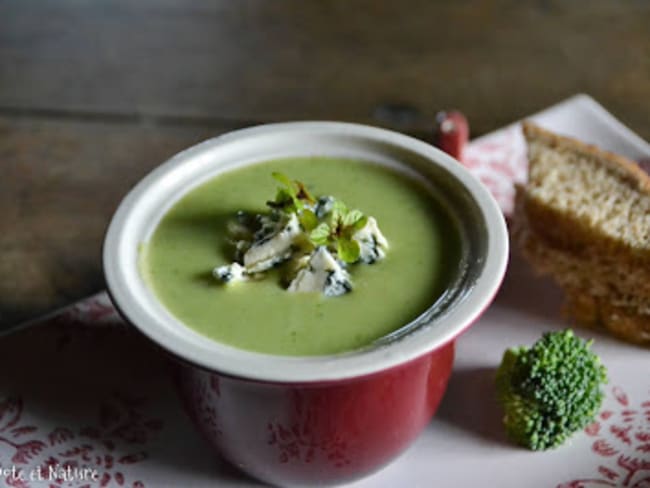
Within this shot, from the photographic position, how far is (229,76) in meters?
3.02

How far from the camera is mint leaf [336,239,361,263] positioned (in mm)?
1701

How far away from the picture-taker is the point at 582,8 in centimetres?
328

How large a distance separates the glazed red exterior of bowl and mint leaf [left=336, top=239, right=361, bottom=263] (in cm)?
22

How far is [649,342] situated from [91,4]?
223 cm

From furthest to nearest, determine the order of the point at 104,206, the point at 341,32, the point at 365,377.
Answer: the point at 341,32 → the point at 104,206 → the point at 365,377

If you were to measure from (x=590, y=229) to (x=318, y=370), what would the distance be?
85 centimetres

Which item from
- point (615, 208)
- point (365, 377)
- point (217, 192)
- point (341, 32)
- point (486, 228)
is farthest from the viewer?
point (341, 32)

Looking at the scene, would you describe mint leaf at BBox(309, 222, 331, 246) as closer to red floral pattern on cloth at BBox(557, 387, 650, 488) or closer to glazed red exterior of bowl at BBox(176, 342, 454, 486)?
glazed red exterior of bowl at BBox(176, 342, 454, 486)

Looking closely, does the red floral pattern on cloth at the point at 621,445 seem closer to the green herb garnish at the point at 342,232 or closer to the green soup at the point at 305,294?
the green soup at the point at 305,294

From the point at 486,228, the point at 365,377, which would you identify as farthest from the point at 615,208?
the point at 365,377

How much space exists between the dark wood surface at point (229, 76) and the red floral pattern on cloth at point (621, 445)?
3.43 feet

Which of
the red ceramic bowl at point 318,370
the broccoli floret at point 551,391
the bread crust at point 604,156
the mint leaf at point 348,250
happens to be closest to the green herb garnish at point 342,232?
the mint leaf at point 348,250

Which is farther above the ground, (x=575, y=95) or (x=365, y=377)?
(x=365, y=377)

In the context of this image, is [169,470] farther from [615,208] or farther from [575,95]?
[575,95]
